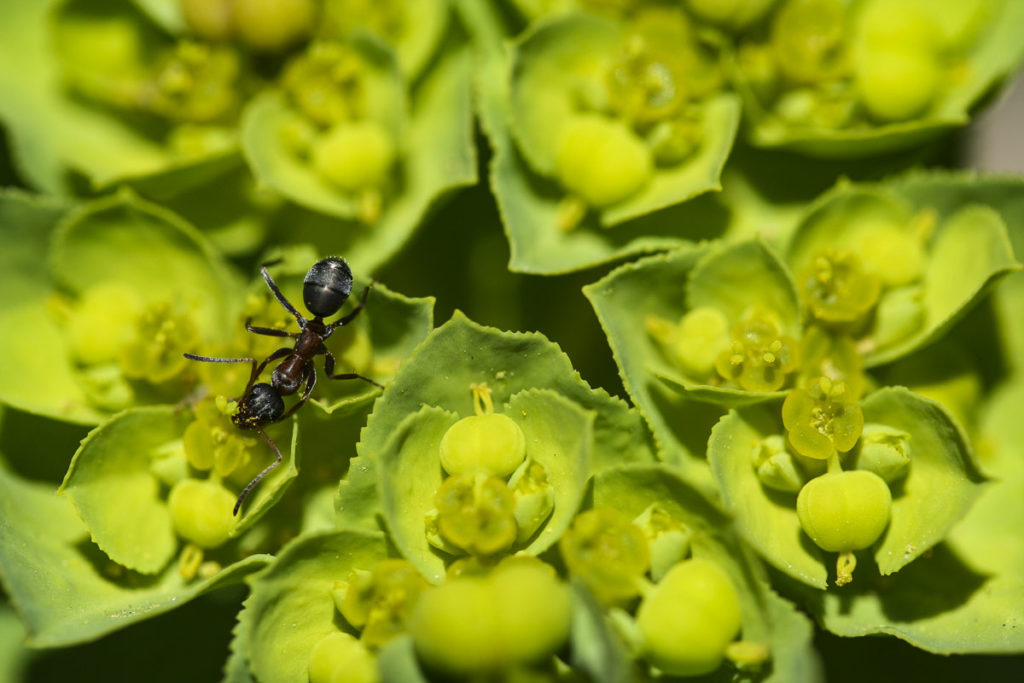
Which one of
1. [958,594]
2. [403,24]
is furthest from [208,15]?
[958,594]

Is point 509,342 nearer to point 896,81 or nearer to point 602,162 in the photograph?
point 602,162

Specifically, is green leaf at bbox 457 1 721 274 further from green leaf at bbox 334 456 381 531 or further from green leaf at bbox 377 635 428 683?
green leaf at bbox 377 635 428 683

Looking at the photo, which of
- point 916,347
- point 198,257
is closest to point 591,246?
point 916,347

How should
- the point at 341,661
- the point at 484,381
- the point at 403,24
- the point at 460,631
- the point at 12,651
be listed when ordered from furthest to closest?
the point at 12,651
the point at 403,24
the point at 484,381
the point at 341,661
the point at 460,631

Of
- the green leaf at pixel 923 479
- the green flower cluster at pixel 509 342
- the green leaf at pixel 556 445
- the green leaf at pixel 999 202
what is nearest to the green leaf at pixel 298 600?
the green flower cluster at pixel 509 342

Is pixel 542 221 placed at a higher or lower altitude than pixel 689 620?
higher

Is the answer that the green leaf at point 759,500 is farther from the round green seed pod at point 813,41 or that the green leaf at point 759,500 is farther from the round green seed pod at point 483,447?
the round green seed pod at point 813,41
